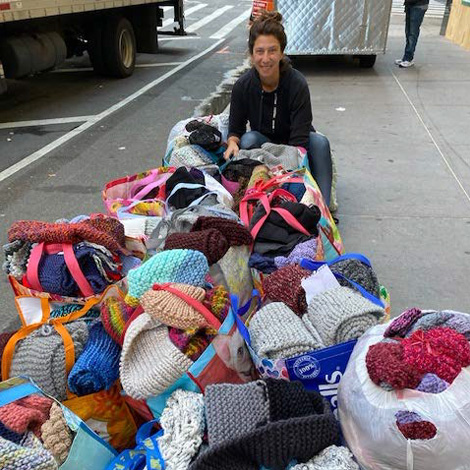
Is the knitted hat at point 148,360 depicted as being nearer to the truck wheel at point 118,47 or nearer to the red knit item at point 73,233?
the red knit item at point 73,233

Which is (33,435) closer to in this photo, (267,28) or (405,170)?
(267,28)

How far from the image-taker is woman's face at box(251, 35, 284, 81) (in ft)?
11.3

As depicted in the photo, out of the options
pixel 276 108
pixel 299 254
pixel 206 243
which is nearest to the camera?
pixel 206 243

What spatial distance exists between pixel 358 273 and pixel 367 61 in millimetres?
8527

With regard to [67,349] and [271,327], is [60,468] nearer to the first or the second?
[67,349]

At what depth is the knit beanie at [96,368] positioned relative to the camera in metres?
1.88

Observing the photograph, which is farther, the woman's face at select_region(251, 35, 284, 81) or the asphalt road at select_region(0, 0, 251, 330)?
the asphalt road at select_region(0, 0, 251, 330)

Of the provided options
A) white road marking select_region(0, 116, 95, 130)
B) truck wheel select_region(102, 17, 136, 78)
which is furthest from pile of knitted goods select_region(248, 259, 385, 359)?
truck wheel select_region(102, 17, 136, 78)

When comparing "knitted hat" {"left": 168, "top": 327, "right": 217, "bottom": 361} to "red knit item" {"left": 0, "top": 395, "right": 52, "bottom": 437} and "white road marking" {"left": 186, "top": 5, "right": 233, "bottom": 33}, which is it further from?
"white road marking" {"left": 186, "top": 5, "right": 233, "bottom": 33}

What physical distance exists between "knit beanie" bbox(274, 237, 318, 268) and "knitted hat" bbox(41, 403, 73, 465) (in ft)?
3.80

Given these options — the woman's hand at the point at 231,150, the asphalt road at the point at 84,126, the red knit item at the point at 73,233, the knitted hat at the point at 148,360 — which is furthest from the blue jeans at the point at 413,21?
the knitted hat at the point at 148,360

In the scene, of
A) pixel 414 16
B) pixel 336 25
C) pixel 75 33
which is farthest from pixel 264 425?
pixel 414 16

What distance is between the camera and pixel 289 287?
7.15 ft

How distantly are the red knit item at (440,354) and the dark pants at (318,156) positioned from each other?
237cm
